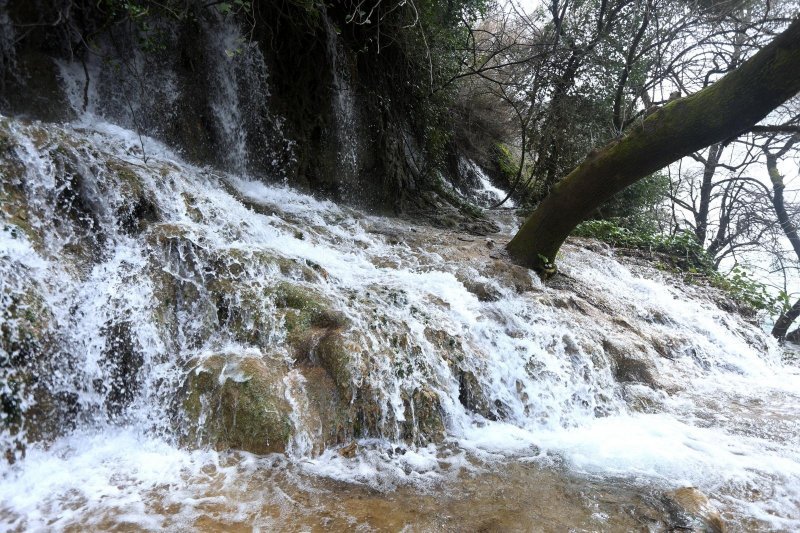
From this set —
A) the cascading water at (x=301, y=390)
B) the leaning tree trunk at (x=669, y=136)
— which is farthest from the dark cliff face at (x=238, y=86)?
the leaning tree trunk at (x=669, y=136)

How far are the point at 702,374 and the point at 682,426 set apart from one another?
70.7 inches

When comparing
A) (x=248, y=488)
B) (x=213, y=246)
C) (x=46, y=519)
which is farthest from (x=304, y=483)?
(x=213, y=246)

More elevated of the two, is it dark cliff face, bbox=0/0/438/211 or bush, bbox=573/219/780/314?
dark cliff face, bbox=0/0/438/211

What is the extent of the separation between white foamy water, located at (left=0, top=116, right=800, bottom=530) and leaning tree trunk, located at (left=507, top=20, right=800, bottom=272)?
2.45ft

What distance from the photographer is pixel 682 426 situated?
3785 millimetres

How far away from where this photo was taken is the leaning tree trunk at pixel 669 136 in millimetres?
3922

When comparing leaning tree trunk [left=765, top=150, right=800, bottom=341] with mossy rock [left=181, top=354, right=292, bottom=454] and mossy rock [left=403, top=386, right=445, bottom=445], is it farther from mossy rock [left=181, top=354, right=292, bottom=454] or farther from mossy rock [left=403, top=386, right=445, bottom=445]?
mossy rock [left=181, top=354, right=292, bottom=454]

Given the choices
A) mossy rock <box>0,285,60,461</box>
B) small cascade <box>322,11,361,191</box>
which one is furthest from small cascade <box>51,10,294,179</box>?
mossy rock <box>0,285,60,461</box>

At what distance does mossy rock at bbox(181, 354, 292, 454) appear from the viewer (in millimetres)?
2939

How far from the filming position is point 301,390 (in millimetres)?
3258

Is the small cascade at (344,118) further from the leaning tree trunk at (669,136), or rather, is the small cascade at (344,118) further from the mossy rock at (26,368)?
the mossy rock at (26,368)

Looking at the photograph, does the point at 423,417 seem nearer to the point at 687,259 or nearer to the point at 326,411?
the point at 326,411

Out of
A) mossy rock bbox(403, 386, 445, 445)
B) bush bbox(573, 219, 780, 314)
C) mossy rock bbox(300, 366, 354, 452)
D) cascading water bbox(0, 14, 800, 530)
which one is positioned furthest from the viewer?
bush bbox(573, 219, 780, 314)

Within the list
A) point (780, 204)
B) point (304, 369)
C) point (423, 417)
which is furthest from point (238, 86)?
point (780, 204)
